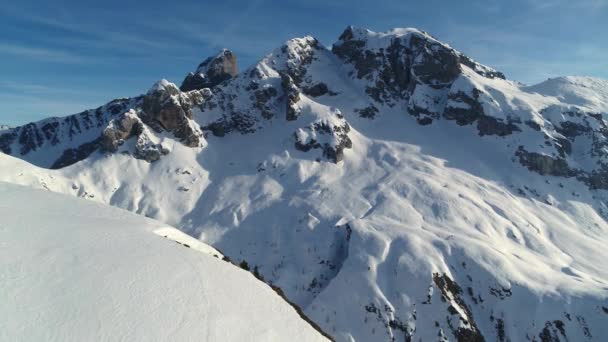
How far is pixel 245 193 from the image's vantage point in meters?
118

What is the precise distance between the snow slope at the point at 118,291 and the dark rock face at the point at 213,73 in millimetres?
177117

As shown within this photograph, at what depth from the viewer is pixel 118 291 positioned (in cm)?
1483

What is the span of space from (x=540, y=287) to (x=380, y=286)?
2936 cm

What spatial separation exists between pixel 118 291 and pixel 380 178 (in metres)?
109

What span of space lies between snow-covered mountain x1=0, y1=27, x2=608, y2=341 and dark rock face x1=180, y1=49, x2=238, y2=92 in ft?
2.88

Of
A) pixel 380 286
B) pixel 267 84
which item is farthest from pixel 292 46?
pixel 380 286

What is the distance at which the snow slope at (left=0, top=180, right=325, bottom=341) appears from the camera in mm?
13148

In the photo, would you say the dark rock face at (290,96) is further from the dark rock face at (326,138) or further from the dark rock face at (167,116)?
the dark rock face at (167,116)

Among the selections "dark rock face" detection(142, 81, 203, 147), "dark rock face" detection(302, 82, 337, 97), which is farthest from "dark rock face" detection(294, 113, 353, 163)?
"dark rock face" detection(142, 81, 203, 147)

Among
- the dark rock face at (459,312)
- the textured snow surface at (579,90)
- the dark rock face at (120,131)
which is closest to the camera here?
the dark rock face at (459,312)

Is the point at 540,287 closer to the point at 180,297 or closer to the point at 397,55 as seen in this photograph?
the point at 180,297

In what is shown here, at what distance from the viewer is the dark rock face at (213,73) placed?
190m

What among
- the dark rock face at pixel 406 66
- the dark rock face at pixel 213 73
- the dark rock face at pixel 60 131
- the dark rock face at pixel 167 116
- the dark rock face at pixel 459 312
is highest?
the dark rock face at pixel 406 66

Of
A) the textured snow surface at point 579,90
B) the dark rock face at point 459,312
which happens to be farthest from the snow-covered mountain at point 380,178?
the textured snow surface at point 579,90
